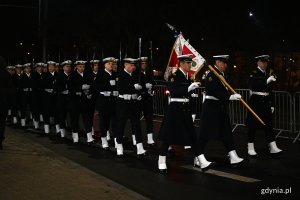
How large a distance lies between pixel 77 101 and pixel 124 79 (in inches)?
105

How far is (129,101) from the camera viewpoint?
10086 mm

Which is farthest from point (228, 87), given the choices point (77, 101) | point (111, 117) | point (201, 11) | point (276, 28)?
point (276, 28)

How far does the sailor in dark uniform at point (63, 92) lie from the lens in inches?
507

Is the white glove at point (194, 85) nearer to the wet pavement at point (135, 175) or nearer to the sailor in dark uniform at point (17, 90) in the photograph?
the wet pavement at point (135, 175)

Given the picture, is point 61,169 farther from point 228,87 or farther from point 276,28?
point 276,28

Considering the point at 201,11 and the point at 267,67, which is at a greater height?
the point at 201,11

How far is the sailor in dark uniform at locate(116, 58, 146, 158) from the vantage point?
9969 mm

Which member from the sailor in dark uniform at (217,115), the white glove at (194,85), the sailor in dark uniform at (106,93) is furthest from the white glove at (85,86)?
the white glove at (194,85)

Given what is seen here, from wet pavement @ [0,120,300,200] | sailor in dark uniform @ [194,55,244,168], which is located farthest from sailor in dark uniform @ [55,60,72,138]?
sailor in dark uniform @ [194,55,244,168]

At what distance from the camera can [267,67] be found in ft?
32.7

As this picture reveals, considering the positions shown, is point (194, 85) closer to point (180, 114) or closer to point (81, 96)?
point (180, 114)

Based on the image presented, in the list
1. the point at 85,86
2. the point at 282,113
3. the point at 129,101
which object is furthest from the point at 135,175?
the point at 282,113

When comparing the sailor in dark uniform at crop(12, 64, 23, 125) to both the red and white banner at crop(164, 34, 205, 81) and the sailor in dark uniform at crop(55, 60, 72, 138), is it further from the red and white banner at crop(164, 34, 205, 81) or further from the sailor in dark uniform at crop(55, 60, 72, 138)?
the red and white banner at crop(164, 34, 205, 81)

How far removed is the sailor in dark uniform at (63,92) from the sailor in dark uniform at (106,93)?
5.71 ft
